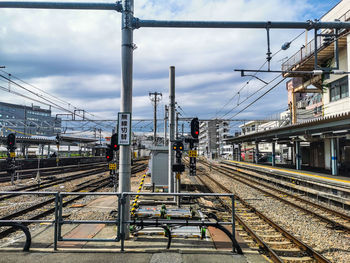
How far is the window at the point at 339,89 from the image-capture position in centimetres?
2051

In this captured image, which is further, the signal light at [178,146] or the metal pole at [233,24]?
the signal light at [178,146]

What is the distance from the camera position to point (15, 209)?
36.8 ft

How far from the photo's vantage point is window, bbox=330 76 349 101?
20.5 m

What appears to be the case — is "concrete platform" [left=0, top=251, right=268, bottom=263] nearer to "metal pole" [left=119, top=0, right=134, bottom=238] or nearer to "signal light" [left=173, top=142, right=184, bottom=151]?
"metal pole" [left=119, top=0, right=134, bottom=238]

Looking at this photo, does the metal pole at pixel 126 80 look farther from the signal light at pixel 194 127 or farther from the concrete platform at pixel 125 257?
the signal light at pixel 194 127

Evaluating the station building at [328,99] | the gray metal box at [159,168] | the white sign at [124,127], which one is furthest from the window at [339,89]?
the white sign at [124,127]

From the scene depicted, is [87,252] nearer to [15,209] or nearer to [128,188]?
[128,188]

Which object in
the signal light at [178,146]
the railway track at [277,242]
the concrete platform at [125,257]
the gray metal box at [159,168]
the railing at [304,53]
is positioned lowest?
the railway track at [277,242]

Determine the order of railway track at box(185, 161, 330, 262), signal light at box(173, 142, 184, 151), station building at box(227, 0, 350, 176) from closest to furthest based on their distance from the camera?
1. railway track at box(185, 161, 330, 262)
2. signal light at box(173, 142, 184, 151)
3. station building at box(227, 0, 350, 176)

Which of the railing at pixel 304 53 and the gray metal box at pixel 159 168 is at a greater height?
the railing at pixel 304 53

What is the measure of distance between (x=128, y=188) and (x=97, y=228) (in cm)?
205

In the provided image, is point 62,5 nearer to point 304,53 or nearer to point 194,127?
point 194,127

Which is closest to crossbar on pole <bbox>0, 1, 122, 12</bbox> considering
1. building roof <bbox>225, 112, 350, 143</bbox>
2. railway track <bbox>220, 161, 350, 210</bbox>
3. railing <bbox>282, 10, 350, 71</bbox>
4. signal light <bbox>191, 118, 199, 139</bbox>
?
signal light <bbox>191, 118, 199, 139</bbox>

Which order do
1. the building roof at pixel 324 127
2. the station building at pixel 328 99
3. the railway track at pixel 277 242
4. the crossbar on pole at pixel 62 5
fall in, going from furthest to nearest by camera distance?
the station building at pixel 328 99 < the building roof at pixel 324 127 < the crossbar on pole at pixel 62 5 < the railway track at pixel 277 242
